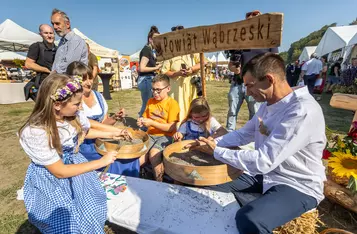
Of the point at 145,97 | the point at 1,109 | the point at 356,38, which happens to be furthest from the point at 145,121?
the point at 356,38

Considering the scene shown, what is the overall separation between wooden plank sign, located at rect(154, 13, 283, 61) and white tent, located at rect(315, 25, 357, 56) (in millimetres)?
17300

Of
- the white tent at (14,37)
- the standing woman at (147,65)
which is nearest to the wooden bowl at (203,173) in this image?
the standing woman at (147,65)

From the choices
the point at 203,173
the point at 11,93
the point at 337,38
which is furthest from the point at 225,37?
the point at 337,38

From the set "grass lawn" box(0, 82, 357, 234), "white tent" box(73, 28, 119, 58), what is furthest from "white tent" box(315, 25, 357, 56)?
"white tent" box(73, 28, 119, 58)

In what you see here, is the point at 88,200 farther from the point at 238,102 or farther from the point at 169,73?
the point at 238,102

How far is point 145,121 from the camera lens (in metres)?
2.64

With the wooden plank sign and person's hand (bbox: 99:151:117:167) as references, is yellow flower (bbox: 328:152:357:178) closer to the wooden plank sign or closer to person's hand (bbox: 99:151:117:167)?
the wooden plank sign

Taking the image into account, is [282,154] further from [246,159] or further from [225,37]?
[225,37]

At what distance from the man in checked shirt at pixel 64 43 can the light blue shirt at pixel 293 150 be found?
2720 mm

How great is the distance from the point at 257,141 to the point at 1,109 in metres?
8.93

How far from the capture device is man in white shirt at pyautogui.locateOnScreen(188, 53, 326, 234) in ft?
4.29

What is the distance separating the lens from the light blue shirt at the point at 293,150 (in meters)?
1.31

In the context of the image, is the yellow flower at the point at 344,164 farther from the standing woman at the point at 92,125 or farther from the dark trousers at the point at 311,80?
the dark trousers at the point at 311,80

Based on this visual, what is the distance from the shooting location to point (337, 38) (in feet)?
52.3
